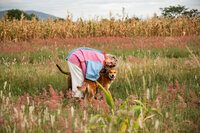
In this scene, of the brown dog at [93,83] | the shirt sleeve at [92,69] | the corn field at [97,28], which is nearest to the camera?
the shirt sleeve at [92,69]

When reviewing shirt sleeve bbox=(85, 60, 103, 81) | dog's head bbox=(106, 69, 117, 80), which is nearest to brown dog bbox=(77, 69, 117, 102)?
dog's head bbox=(106, 69, 117, 80)

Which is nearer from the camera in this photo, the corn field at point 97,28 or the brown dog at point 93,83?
the brown dog at point 93,83

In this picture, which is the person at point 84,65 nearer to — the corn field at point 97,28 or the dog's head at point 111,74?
the dog's head at point 111,74

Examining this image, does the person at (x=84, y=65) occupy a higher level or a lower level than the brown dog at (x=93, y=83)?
higher

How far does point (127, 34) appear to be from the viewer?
50.1 ft

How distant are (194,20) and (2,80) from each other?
1715cm

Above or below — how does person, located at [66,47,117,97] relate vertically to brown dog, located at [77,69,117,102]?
above

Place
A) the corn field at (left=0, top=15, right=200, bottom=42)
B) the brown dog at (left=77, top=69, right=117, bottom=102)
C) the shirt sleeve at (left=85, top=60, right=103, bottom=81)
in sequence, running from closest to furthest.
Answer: the shirt sleeve at (left=85, top=60, right=103, bottom=81), the brown dog at (left=77, top=69, right=117, bottom=102), the corn field at (left=0, top=15, right=200, bottom=42)

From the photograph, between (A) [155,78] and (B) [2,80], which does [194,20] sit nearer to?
(A) [155,78]

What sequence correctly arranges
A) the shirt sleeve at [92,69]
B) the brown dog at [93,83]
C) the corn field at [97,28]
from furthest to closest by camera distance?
the corn field at [97,28] < the brown dog at [93,83] < the shirt sleeve at [92,69]

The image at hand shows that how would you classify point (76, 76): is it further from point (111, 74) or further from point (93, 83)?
point (111, 74)

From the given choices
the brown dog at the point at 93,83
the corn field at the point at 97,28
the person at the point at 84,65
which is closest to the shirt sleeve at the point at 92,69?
the person at the point at 84,65

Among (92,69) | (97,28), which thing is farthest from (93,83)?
(97,28)

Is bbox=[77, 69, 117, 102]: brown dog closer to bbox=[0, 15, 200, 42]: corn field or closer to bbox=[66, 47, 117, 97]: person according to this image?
bbox=[66, 47, 117, 97]: person
